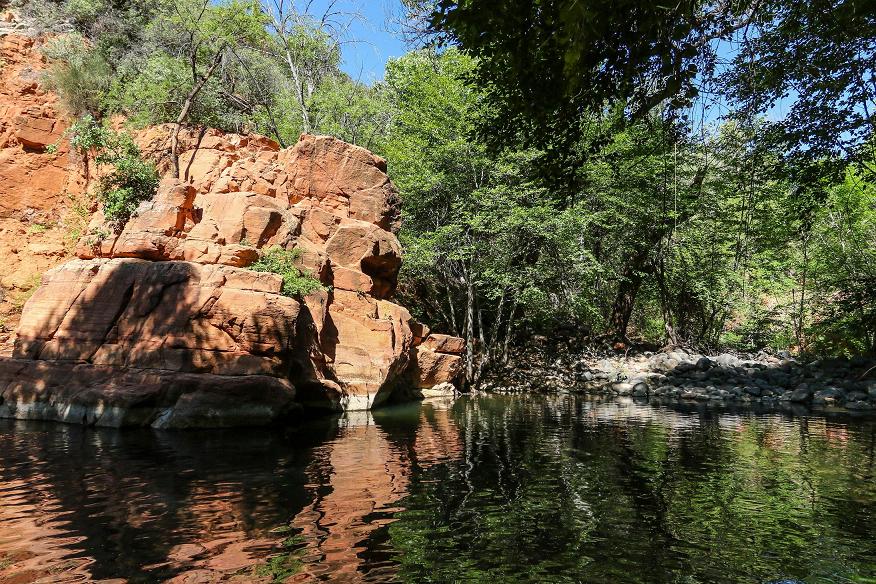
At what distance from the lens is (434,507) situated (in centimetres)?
686

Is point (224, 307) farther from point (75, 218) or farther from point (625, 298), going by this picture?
point (625, 298)

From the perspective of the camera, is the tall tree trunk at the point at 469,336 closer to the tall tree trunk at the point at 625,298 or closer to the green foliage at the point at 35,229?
the tall tree trunk at the point at 625,298

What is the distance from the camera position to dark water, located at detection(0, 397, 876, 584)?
496 cm

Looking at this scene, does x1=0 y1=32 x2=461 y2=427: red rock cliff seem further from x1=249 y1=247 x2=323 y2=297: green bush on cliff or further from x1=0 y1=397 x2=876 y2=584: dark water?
x1=0 y1=397 x2=876 y2=584: dark water

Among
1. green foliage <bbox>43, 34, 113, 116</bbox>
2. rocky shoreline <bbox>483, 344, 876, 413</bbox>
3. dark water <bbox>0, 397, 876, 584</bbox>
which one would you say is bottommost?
dark water <bbox>0, 397, 876, 584</bbox>

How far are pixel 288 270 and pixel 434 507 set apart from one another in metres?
10.6

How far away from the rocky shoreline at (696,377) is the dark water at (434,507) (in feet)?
25.7

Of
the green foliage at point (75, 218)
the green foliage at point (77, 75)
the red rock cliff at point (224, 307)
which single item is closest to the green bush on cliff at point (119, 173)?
the red rock cliff at point (224, 307)

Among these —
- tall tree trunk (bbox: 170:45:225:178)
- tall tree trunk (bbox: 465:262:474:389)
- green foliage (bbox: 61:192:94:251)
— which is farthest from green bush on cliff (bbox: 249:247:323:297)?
green foliage (bbox: 61:192:94:251)

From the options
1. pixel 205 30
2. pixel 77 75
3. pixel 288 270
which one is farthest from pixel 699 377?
pixel 77 75

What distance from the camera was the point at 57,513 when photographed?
638 centimetres

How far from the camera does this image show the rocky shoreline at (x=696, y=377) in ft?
62.6

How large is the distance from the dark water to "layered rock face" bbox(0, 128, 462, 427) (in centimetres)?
119

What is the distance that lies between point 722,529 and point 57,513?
7.12 metres
